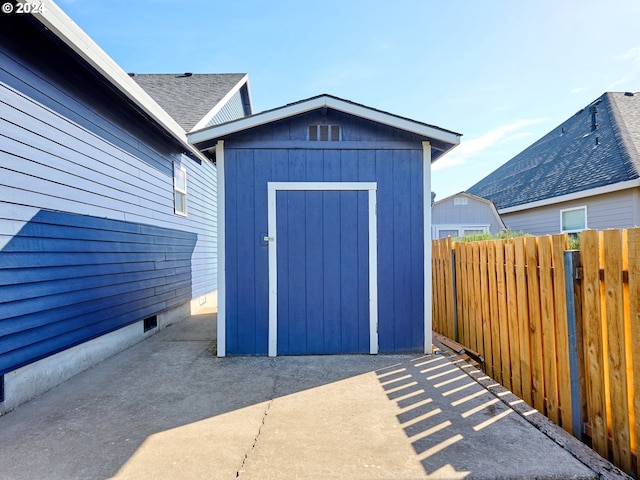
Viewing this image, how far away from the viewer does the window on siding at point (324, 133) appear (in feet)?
12.4

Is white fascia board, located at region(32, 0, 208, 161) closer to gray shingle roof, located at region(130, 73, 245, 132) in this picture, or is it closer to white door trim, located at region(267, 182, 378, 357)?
gray shingle roof, located at region(130, 73, 245, 132)

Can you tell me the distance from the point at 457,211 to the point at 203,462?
12.6 meters

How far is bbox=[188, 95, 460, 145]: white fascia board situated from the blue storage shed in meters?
0.09

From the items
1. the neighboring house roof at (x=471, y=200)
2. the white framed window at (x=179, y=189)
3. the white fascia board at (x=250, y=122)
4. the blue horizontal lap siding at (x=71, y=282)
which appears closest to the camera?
the blue horizontal lap siding at (x=71, y=282)

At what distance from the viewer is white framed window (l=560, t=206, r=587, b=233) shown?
804cm

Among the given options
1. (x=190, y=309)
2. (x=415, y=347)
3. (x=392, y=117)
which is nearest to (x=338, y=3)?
(x=392, y=117)

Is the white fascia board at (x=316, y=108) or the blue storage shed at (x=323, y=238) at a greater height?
the white fascia board at (x=316, y=108)

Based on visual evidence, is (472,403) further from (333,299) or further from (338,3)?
(338,3)

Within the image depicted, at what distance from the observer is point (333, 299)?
3.72 metres

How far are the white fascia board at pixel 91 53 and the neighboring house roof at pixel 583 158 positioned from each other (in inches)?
360

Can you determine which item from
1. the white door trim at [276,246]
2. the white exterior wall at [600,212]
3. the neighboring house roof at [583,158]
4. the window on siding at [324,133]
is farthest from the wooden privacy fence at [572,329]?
the neighboring house roof at [583,158]

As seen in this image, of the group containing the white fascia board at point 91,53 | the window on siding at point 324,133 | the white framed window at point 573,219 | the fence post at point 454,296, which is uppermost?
the white fascia board at point 91,53

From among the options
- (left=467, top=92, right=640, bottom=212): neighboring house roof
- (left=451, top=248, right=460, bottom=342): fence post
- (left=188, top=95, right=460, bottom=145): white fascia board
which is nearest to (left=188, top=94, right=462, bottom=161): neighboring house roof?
(left=188, top=95, right=460, bottom=145): white fascia board

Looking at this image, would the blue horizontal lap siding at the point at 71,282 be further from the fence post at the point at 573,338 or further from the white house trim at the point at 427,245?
the fence post at the point at 573,338
